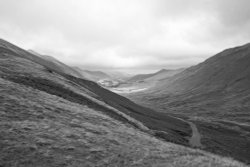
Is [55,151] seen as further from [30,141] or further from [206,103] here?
[206,103]

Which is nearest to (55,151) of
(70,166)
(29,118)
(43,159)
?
(43,159)

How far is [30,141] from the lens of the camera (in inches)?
607

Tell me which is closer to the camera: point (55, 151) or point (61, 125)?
point (55, 151)

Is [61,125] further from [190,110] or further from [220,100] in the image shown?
[220,100]

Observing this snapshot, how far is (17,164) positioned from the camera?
484 inches

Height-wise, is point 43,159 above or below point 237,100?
below

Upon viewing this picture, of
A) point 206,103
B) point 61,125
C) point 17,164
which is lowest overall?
point 17,164

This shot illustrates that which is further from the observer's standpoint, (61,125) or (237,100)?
(237,100)

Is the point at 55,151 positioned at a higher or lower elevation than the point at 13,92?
lower

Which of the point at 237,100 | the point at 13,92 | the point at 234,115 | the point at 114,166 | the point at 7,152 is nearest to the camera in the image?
the point at 7,152

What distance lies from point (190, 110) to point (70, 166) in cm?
15078

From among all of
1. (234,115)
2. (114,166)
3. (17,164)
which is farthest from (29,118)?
(234,115)

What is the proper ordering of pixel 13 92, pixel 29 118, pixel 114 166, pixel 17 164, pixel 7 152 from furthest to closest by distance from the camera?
pixel 13 92 < pixel 29 118 < pixel 114 166 < pixel 7 152 < pixel 17 164

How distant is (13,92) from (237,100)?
178543mm
